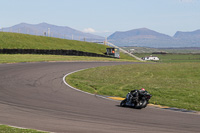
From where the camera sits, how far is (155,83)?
2528cm

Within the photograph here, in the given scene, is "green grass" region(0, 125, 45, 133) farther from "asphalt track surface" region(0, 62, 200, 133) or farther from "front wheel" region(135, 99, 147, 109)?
"front wheel" region(135, 99, 147, 109)

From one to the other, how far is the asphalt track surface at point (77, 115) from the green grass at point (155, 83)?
7.36ft

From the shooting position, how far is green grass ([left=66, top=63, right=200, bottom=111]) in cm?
1950

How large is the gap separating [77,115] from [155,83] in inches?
481

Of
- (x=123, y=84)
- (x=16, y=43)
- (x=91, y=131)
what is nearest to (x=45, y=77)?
(x=123, y=84)

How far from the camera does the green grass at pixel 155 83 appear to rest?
19500mm

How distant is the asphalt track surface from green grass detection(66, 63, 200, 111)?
88.3 inches

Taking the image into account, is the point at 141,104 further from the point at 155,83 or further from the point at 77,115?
the point at 155,83

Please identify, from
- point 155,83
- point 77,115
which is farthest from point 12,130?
point 155,83

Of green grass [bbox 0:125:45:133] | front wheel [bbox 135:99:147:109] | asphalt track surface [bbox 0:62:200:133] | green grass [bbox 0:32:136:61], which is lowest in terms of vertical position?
asphalt track surface [bbox 0:62:200:133]

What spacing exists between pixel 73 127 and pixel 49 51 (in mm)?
48755

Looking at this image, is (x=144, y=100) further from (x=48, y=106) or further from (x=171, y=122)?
(x=48, y=106)

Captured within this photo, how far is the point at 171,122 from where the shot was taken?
528 inches

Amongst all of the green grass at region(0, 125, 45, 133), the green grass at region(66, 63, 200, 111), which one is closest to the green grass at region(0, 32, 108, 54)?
the green grass at region(66, 63, 200, 111)
